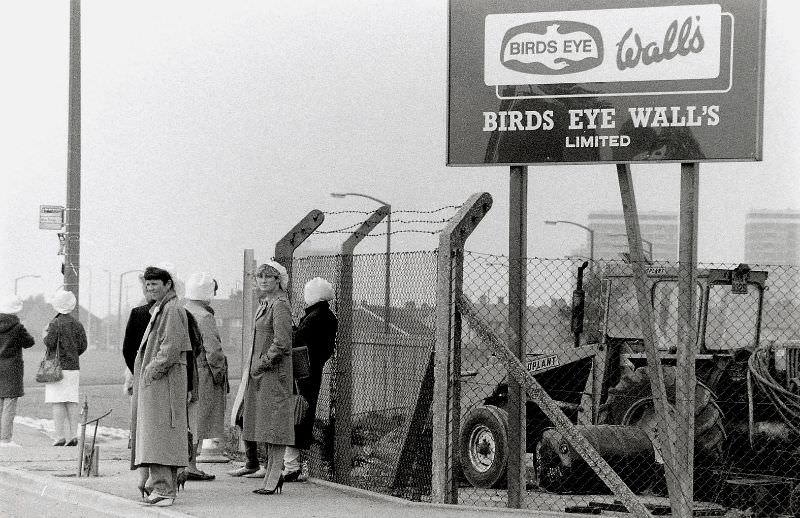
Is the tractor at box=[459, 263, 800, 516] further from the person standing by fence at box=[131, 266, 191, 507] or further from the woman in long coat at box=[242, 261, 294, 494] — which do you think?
the person standing by fence at box=[131, 266, 191, 507]

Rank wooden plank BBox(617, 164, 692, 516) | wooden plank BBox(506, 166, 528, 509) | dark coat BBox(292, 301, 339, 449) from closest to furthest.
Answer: wooden plank BBox(617, 164, 692, 516), wooden plank BBox(506, 166, 528, 509), dark coat BBox(292, 301, 339, 449)

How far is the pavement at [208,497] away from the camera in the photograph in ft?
29.6

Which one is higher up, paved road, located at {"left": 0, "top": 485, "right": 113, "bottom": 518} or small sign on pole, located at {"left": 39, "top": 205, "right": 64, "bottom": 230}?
small sign on pole, located at {"left": 39, "top": 205, "right": 64, "bottom": 230}

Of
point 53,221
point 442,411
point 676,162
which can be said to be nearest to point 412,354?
point 442,411

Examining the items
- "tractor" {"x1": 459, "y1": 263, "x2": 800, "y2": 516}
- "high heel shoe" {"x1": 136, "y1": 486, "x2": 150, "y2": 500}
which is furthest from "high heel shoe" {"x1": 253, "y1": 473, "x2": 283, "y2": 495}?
"tractor" {"x1": 459, "y1": 263, "x2": 800, "y2": 516}

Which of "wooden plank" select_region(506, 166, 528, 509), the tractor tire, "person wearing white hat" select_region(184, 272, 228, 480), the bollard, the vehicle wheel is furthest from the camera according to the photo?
the bollard

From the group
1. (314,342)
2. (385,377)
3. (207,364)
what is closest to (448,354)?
(385,377)

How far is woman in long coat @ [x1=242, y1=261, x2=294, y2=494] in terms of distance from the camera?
1002cm

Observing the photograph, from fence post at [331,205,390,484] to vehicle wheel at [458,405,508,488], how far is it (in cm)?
134

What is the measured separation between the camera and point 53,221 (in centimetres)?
1644

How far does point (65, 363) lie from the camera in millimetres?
14742

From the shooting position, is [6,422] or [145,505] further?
[6,422]

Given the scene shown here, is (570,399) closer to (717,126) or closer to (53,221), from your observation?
(717,126)

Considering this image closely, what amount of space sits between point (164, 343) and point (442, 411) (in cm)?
217
